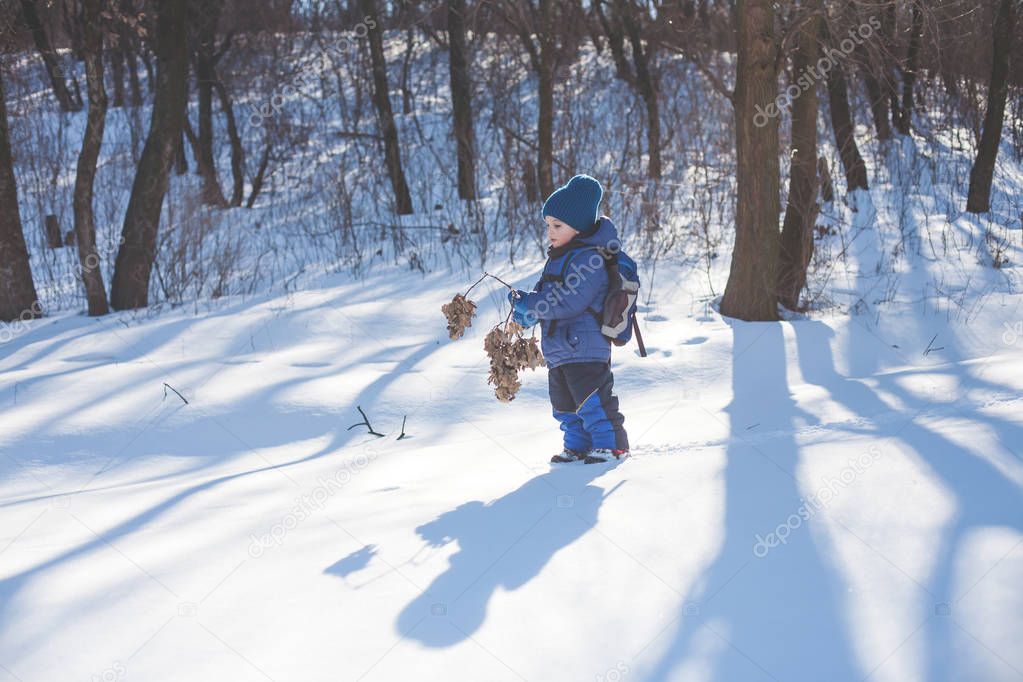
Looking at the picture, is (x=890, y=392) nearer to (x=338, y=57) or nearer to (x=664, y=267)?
(x=664, y=267)

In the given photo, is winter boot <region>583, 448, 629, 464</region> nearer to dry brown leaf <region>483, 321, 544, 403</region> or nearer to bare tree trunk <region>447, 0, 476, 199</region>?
dry brown leaf <region>483, 321, 544, 403</region>

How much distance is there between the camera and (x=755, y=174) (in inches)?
268

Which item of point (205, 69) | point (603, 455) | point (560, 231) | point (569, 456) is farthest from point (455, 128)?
point (603, 455)

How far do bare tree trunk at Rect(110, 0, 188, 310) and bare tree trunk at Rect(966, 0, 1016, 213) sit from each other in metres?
8.89

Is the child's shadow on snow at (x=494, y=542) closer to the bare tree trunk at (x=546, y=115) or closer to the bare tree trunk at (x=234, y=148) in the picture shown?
the bare tree trunk at (x=546, y=115)

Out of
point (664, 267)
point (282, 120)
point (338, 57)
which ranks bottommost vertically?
point (664, 267)

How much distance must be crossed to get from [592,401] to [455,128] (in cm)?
1065

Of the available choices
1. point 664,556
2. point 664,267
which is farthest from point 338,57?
point 664,556

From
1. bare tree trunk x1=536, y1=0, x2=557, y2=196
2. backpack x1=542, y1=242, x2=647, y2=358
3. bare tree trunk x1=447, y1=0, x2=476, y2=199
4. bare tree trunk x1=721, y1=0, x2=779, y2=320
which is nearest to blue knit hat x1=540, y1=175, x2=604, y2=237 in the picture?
backpack x1=542, y1=242, x2=647, y2=358

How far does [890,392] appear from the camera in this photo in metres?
4.60

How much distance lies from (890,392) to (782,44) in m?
3.02

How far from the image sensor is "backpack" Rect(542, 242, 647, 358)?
3869 millimetres

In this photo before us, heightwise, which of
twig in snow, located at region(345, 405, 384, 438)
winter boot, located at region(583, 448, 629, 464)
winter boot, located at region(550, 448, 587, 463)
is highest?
winter boot, located at region(583, 448, 629, 464)

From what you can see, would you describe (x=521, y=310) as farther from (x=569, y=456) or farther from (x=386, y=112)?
(x=386, y=112)
